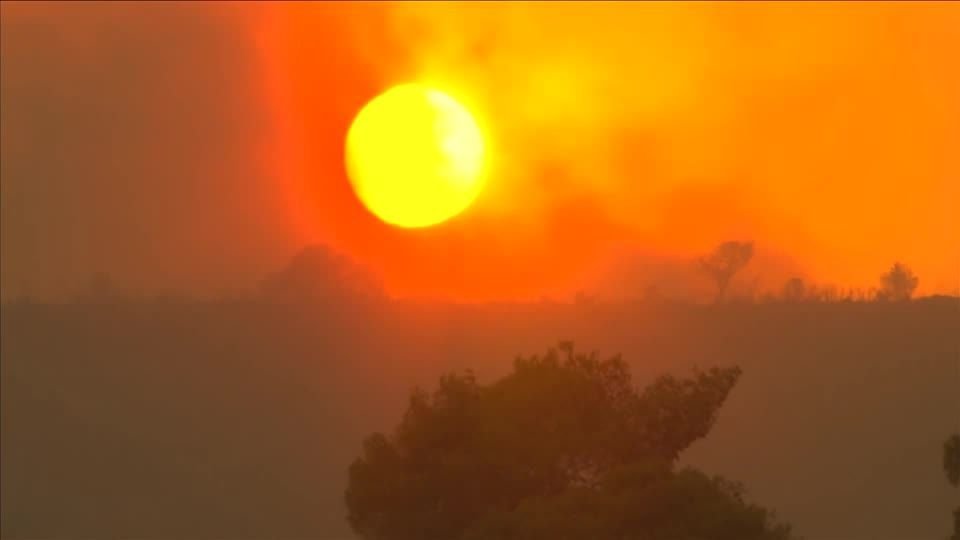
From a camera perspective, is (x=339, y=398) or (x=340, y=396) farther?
(x=340, y=396)

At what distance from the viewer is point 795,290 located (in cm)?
6788

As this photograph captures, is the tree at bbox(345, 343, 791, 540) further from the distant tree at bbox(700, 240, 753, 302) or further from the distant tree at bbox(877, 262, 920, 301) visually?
the distant tree at bbox(700, 240, 753, 302)

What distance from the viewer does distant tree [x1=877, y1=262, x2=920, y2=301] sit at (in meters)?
56.5

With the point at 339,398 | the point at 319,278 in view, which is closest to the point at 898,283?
the point at 339,398

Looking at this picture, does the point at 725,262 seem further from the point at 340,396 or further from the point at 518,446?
the point at 518,446

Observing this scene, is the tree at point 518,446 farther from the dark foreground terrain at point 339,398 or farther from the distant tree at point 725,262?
the distant tree at point 725,262

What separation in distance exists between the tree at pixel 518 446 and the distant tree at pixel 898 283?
107ft

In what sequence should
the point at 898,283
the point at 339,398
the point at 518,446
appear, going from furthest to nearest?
the point at 339,398
the point at 898,283
the point at 518,446

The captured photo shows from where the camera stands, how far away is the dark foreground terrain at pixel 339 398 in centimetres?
4791

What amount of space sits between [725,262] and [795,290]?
7.83 meters

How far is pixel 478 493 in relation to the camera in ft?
76.5

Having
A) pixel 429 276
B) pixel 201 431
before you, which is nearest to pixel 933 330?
pixel 201 431

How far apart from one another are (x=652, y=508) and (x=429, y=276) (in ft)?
187

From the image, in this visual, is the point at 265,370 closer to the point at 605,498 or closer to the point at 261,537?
the point at 261,537
